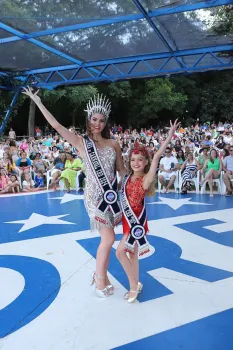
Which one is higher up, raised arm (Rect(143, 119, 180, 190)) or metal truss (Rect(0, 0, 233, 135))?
metal truss (Rect(0, 0, 233, 135))

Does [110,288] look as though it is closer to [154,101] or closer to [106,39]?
[106,39]

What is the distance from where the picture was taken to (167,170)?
24.9 ft

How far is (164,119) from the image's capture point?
94.6 feet

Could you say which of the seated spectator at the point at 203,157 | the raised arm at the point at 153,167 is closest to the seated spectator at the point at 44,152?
the seated spectator at the point at 203,157

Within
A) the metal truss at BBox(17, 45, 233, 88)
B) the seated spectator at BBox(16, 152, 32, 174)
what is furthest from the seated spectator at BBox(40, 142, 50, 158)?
the metal truss at BBox(17, 45, 233, 88)

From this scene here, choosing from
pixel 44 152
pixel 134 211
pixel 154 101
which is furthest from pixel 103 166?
pixel 154 101

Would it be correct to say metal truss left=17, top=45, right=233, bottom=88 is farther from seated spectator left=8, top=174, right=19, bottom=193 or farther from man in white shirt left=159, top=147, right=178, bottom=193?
seated spectator left=8, top=174, right=19, bottom=193

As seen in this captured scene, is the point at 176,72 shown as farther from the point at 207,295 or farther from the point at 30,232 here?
the point at 207,295

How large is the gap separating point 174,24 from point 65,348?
5.73m

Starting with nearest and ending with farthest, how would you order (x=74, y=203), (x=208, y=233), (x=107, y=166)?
(x=107, y=166)
(x=208, y=233)
(x=74, y=203)

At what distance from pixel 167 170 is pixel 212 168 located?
1.04 meters

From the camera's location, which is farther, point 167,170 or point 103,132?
point 167,170

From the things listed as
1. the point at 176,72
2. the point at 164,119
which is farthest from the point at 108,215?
the point at 164,119

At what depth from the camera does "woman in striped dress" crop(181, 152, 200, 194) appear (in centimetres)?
720
